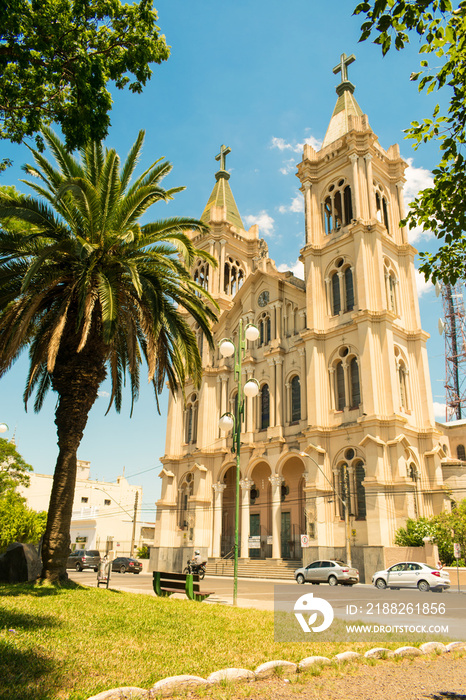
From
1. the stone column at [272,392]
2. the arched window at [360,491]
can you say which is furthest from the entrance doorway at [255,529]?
the arched window at [360,491]

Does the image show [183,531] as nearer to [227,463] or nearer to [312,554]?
[227,463]

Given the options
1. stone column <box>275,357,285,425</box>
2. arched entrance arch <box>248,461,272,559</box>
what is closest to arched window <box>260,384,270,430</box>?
stone column <box>275,357,285,425</box>

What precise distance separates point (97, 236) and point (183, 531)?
3216cm

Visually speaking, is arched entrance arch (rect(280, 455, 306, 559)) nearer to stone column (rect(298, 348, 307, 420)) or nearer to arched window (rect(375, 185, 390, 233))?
stone column (rect(298, 348, 307, 420))

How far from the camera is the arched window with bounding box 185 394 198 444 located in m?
44.7

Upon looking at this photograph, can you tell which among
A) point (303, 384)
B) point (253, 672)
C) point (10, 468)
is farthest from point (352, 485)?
point (10, 468)

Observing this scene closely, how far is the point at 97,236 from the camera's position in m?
15.1

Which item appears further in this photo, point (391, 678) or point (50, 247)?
point (50, 247)

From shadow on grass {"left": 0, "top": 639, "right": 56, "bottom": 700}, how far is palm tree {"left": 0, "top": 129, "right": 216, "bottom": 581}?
7850 mm

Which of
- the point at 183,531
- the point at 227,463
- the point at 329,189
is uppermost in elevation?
the point at 329,189

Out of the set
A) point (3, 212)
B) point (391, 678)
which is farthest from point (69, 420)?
point (391, 678)

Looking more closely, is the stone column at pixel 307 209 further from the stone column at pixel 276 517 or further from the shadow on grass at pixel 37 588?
the shadow on grass at pixel 37 588

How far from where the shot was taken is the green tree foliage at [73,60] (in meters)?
9.05

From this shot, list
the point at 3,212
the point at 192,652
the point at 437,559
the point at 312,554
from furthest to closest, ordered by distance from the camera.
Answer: the point at 312,554
the point at 437,559
the point at 3,212
the point at 192,652
